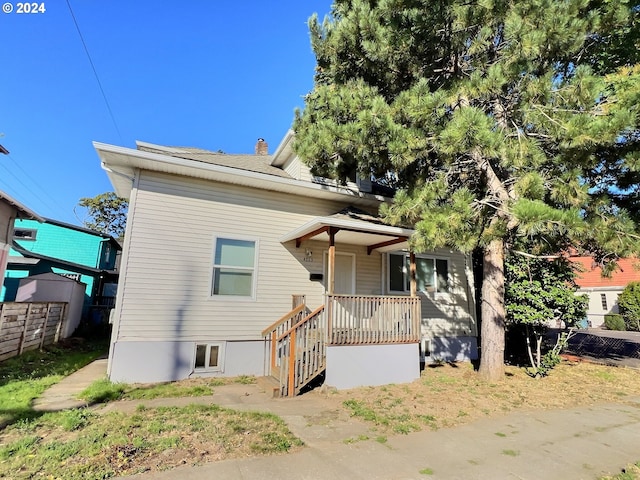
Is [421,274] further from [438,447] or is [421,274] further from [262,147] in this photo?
[262,147]

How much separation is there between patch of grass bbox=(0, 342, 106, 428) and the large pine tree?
254 inches

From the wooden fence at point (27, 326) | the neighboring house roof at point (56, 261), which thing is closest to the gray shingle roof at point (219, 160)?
the wooden fence at point (27, 326)

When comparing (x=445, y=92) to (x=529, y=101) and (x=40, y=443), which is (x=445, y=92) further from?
(x=40, y=443)

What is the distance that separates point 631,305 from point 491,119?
82.1 ft

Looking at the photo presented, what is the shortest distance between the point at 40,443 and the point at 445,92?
8.14 metres

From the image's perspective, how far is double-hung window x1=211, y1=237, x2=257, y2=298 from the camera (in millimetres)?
7770

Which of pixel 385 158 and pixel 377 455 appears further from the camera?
pixel 385 158

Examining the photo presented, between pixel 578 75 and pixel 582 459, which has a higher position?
pixel 578 75

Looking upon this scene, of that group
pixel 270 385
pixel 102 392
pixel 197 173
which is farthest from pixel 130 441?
pixel 197 173

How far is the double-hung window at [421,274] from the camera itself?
9828mm

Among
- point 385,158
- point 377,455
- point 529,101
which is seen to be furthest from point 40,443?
point 529,101

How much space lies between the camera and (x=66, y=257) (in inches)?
666

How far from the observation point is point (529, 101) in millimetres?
6402

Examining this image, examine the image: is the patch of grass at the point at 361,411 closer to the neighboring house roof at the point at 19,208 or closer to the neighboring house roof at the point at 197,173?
the neighboring house roof at the point at 197,173
